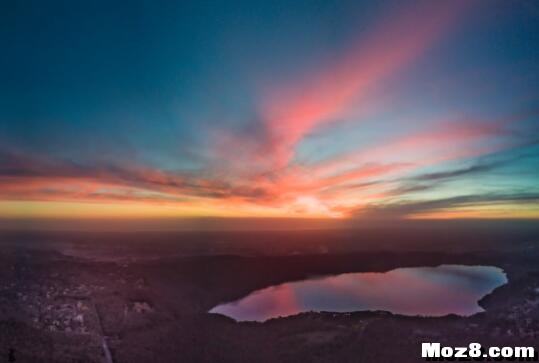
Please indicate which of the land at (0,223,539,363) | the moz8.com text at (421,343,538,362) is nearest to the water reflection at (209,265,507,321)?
the land at (0,223,539,363)

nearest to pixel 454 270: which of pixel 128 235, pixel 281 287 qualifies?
pixel 281 287

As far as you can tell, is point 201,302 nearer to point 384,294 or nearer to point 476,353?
point 384,294

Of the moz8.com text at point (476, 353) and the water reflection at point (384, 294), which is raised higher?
the water reflection at point (384, 294)

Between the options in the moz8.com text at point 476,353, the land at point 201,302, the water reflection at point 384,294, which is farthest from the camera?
the water reflection at point 384,294

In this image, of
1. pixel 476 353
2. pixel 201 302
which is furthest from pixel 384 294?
pixel 201 302

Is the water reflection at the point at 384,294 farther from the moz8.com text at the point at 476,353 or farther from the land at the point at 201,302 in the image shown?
the moz8.com text at the point at 476,353

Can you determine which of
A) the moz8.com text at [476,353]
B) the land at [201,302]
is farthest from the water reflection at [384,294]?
the moz8.com text at [476,353]
